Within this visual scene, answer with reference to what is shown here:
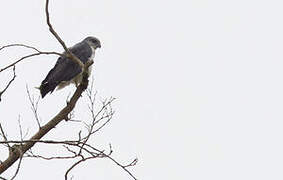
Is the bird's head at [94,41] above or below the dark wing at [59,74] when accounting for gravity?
above

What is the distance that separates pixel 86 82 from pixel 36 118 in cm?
106

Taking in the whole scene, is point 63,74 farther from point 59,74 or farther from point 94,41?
point 94,41

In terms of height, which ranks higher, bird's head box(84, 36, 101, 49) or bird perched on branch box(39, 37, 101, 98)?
bird's head box(84, 36, 101, 49)

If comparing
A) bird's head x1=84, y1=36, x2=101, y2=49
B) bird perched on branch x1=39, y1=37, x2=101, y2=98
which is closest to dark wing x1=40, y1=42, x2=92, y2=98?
bird perched on branch x1=39, y1=37, x2=101, y2=98

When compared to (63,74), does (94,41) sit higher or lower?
higher

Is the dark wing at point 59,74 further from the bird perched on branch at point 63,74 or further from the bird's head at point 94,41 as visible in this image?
the bird's head at point 94,41

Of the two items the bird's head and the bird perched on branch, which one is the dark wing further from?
the bird's head

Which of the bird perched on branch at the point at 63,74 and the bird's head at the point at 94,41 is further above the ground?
the bird's head at the point at 94,41

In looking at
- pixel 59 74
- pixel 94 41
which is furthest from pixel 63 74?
pixel 94 41

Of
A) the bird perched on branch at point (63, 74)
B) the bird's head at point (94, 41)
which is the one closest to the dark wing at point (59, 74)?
the bird perched on branch at point (63, 74)

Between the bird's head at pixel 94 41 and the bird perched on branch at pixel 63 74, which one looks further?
the bird's head at pixel 94 41

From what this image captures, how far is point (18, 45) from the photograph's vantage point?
511 centimetres

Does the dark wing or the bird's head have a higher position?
the bird's head

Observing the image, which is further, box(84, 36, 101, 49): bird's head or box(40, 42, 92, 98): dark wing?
box(84, 36, 101, 49): bird's head
